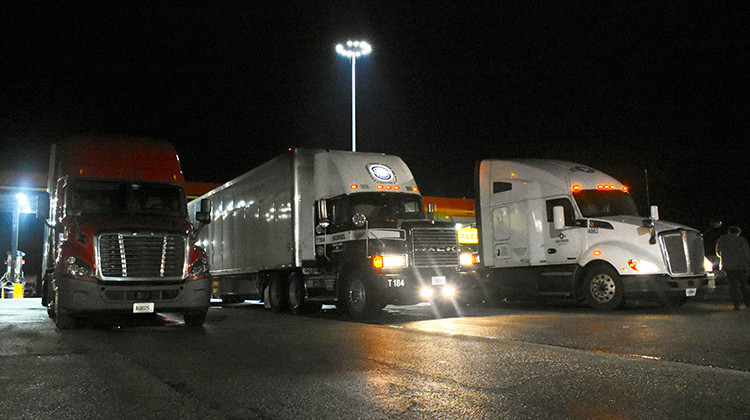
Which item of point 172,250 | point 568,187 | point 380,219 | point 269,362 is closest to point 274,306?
point 380,219

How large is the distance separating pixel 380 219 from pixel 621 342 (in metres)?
7.01

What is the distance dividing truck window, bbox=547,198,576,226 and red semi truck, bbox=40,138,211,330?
26.9 feet

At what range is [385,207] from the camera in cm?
1545

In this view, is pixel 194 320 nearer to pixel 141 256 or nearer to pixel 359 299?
pixel 141 256

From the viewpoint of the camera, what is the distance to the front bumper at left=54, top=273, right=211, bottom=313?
11.3m

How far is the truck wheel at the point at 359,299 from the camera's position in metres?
13.9

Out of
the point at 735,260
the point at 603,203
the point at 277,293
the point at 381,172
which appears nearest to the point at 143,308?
the point at 277,293

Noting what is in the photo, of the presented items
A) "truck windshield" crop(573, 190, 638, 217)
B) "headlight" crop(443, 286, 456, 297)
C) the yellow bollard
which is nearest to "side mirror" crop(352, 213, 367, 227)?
"headlight" crop(443, 286, 456, 297)

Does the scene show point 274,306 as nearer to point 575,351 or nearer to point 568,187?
point 568,187

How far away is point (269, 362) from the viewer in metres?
7.80

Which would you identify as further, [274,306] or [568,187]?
[274,306]

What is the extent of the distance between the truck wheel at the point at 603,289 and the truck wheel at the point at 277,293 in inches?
291

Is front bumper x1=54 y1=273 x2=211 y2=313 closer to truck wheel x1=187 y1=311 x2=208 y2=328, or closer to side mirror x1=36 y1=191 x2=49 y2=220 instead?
truck wheel x1=187 y1=311 x2=208 y2=328

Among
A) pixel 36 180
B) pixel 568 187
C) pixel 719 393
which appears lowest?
pixel 719 393
